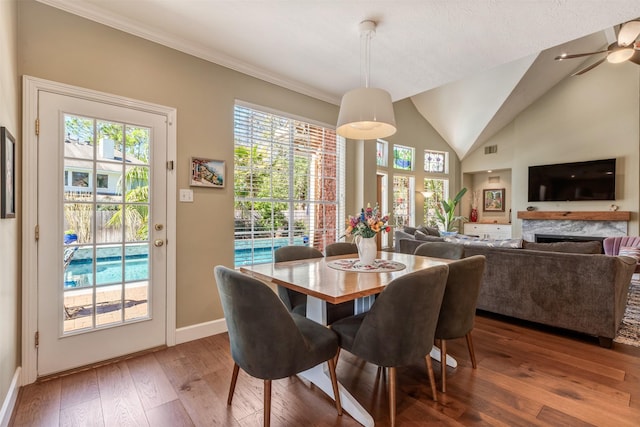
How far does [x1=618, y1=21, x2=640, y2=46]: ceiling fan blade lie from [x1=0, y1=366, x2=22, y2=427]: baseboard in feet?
19.7

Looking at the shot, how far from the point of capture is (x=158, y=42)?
254 centimetres

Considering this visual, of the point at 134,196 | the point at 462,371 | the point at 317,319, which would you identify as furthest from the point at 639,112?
the point at 134,196

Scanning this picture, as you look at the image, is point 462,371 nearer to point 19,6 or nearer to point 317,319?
point 317,319

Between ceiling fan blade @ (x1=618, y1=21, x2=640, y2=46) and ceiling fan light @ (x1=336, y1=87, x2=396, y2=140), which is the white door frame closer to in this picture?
ceiling fan light @ (x1=336, y1=87, x2=396, y2=140)

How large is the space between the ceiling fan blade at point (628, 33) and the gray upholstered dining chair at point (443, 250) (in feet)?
10.3

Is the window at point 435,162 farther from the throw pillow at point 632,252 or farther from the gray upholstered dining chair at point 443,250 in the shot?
the gray upholstered dining chair at point 443,250

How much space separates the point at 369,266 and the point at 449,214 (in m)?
6.20

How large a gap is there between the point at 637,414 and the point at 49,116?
408cm

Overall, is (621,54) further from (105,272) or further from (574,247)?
(105,272)

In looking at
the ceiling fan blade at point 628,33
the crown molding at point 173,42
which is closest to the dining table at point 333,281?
the crown molding at point 173,42

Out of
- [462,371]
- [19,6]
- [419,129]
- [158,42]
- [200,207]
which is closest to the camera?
[19,6]

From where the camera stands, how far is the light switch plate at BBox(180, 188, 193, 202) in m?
2.67

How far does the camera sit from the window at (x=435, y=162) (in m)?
7.66

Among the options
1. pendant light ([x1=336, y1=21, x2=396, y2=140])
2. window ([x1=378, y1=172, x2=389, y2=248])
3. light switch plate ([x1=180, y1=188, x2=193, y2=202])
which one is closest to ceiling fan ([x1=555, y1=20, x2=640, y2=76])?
pendant light ([x1=336, y1=21, x2=396, y2=140])
